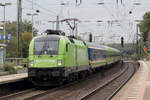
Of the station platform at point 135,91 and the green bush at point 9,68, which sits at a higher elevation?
the green bush at point 9,68

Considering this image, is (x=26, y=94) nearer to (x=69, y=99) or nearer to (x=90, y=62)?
(x=69, y=99)

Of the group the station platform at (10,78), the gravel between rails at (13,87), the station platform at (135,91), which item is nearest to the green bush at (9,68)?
the station platform at (10,78)

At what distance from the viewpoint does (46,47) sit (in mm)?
16547

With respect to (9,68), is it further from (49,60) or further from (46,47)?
(49,60)

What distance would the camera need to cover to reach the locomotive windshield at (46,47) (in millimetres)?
16391

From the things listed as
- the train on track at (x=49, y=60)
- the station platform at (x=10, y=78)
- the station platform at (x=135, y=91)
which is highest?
the train on track at (x=49, y=60)

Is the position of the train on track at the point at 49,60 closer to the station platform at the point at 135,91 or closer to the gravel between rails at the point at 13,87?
the gravel between rails at the point at 13,87

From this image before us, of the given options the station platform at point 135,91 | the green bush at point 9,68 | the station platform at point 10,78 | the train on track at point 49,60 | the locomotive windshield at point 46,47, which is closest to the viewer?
the station platform at point 135,91

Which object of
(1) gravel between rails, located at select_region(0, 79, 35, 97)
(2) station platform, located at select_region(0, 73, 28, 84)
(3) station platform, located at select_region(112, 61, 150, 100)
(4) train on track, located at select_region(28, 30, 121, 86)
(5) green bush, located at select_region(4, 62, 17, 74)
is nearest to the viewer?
(3) station platform, located at select_region(112, 61, 150, 100)

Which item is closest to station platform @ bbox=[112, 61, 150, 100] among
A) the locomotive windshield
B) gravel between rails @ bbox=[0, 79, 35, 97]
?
the locomotive windshield

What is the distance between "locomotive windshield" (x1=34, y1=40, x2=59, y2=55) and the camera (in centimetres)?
1639

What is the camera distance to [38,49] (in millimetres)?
16625

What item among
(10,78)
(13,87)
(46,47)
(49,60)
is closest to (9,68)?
(10,78)

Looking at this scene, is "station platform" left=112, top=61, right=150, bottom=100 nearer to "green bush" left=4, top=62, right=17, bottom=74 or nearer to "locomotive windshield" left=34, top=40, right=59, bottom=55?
"locomotive windshield" left=34, top=40, right=59, bottom=55
